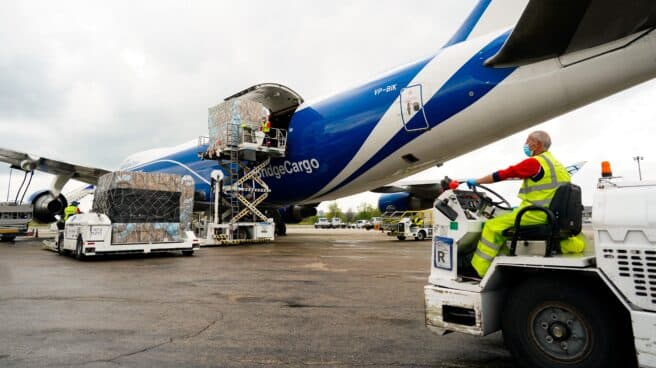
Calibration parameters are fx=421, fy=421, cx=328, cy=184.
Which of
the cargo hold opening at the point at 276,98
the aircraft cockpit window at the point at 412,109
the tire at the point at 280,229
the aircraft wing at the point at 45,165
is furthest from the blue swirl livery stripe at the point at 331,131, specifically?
the aircraft wing at the point at 45,165

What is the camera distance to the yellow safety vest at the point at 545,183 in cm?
308

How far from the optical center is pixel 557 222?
111 inches

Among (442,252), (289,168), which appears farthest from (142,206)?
(442,252)

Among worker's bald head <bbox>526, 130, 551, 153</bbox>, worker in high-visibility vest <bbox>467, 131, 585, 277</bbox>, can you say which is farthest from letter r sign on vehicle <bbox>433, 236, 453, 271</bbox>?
worker's bald head <bbox>526, 130, 551, 153</bbox>

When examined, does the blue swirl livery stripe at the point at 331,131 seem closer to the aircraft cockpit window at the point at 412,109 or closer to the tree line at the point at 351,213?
the aircraft cockpit window at the point at 412,109

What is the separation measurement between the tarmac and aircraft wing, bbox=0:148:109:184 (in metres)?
11.9

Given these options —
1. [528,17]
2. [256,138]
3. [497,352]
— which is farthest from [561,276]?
[256,138]

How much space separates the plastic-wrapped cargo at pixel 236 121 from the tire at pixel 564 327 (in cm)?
1273

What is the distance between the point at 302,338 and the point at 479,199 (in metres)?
1.96

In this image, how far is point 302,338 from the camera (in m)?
3.69

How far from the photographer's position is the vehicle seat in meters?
2.81

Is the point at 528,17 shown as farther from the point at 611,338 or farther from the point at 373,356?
the point at 373,356

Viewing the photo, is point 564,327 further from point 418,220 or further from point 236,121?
point 418,220

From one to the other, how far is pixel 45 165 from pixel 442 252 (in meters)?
19.5
